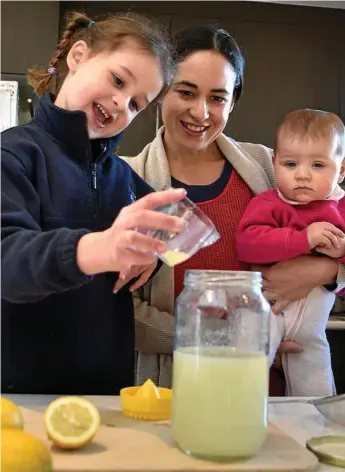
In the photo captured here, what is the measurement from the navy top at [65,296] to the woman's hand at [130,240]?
171 mm

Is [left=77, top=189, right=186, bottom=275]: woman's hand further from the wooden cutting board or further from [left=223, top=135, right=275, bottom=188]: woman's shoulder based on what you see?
[left=223, top=135, right=275, bottom=188]: woman's shoulder

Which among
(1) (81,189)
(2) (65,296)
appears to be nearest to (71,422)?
(2) (65,296)

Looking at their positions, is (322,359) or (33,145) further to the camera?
(322,359)

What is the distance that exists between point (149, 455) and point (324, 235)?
0.77 metres

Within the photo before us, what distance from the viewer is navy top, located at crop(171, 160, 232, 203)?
145 centimetres

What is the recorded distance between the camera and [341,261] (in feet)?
4.55

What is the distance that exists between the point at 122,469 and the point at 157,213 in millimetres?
281

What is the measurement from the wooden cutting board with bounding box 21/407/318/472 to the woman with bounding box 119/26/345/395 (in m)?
0.53

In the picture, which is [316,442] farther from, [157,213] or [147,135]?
[147,135]

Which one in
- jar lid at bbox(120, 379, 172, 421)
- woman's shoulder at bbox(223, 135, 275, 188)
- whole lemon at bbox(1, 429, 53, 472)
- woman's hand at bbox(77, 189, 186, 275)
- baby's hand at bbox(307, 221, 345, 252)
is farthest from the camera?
woman's shoulder at bbox(223, 135, 275, 188)

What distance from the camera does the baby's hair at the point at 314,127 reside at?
143 cm

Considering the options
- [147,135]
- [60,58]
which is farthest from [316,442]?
[147,135]

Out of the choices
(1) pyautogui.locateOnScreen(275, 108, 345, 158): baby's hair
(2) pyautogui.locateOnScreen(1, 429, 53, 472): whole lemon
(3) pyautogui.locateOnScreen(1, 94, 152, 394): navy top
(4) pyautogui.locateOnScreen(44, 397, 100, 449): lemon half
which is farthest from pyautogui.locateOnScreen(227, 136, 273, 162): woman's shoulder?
(2) pyautogui.locateOnScreen(1, 429, 53, 472): whole lemon

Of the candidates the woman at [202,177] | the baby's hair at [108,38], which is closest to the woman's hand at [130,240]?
the baby's hair at [108,38]
